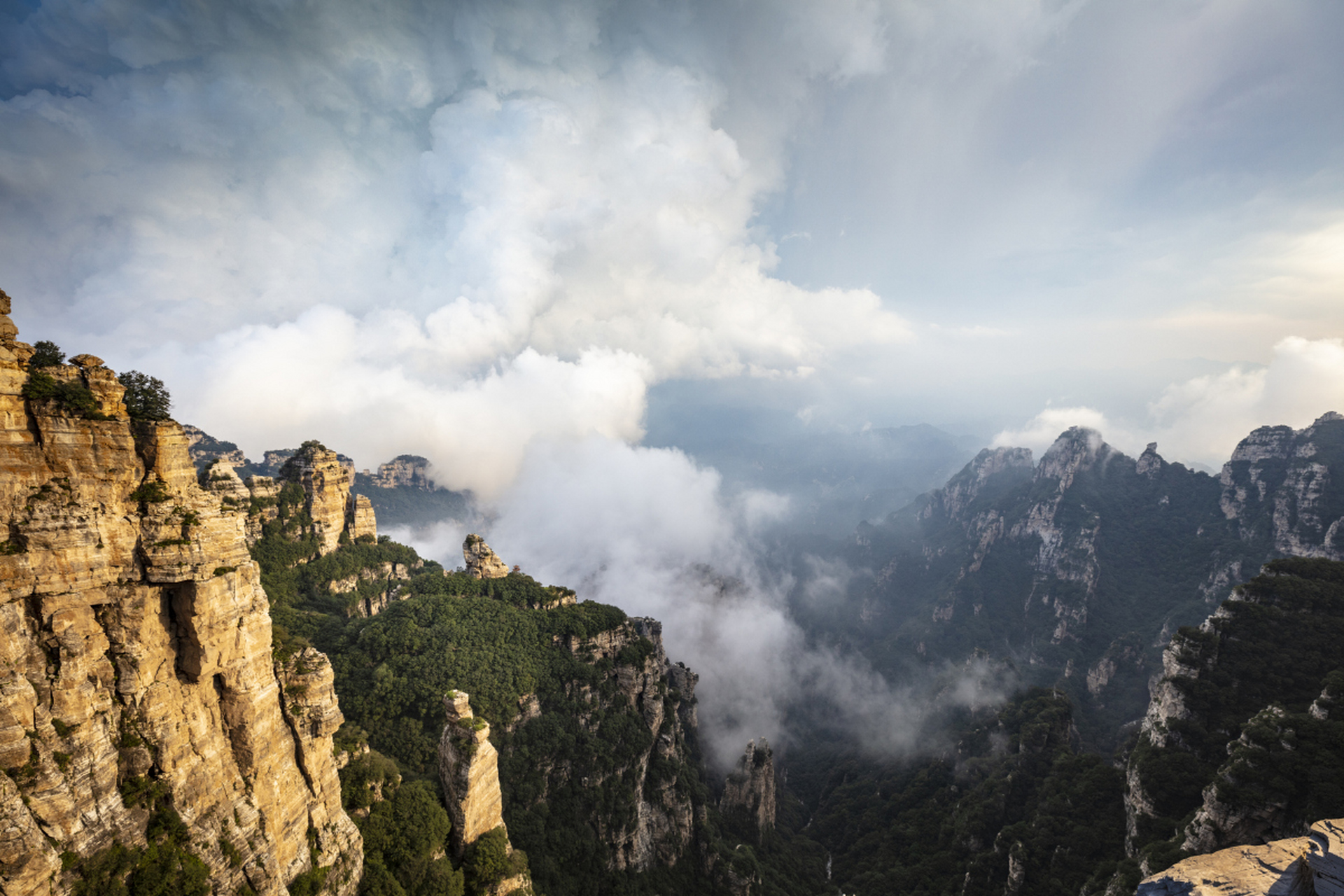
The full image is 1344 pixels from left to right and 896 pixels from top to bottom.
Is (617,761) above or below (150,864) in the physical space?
below

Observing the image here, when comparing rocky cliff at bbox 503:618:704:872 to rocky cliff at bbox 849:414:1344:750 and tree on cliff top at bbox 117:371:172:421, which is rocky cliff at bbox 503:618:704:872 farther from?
rocky cliff at bbox 849:414:1344:750

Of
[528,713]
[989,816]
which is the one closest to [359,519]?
[528,713]

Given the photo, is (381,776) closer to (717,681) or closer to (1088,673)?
(717,681)

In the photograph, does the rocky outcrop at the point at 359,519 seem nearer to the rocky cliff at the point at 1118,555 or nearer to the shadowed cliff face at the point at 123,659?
the shadowed cliff face at the point at 123,659

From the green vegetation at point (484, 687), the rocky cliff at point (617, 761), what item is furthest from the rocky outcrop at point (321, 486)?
the rocky cliff at point (617, 761)

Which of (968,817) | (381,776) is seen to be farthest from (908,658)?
(381,776)

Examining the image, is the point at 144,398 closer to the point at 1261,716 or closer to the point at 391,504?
the point at 1261,716
